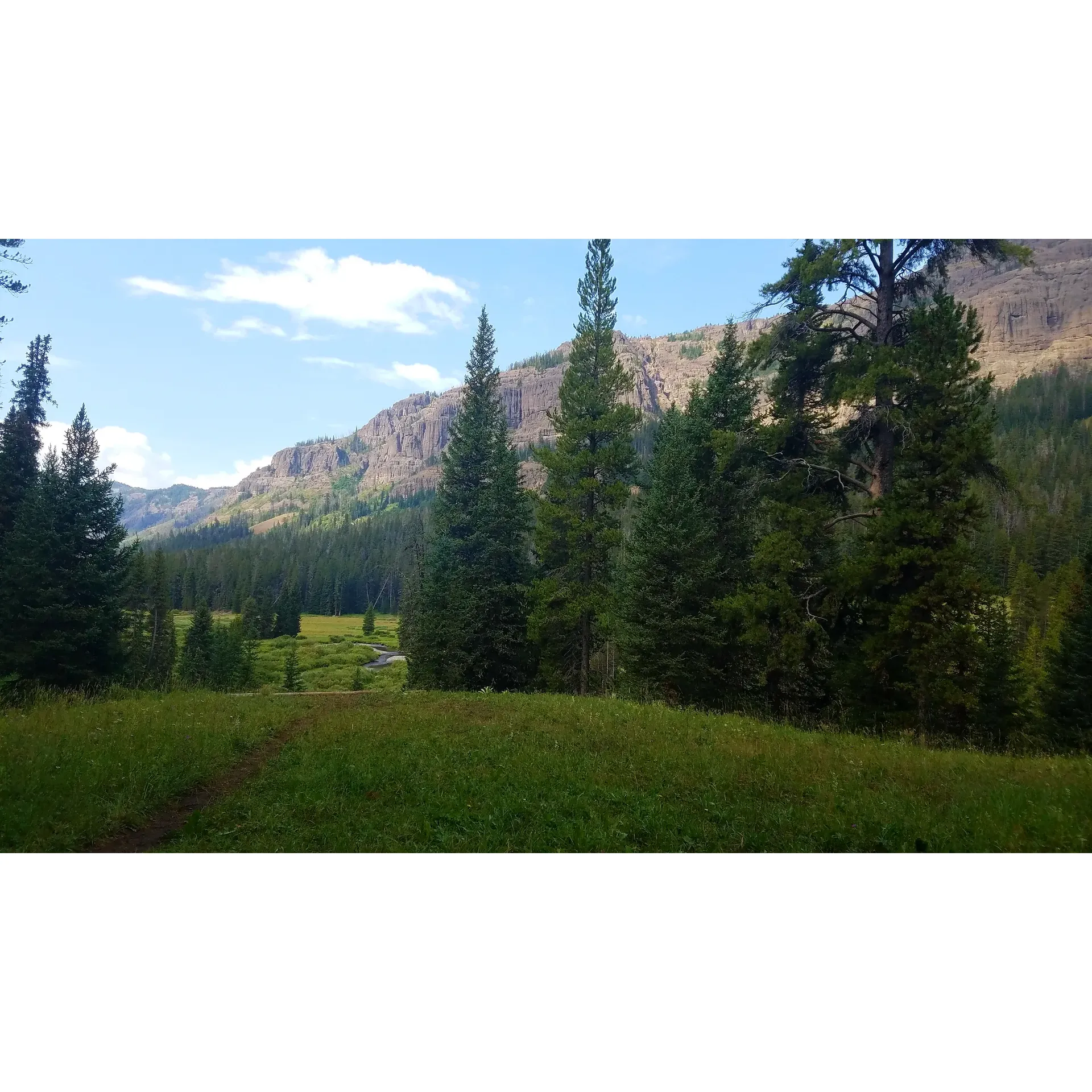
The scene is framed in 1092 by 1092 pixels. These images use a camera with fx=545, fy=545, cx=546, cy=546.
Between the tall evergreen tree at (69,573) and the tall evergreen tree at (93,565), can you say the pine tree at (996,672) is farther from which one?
the tall evergreen tree at (93,565)

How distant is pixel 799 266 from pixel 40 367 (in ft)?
45.7

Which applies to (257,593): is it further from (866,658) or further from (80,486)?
(866,658)

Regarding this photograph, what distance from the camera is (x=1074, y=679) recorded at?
28.3ft

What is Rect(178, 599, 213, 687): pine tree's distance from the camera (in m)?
25.4

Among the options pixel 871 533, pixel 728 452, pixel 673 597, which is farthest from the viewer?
pixel 673 597

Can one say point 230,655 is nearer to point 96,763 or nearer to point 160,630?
point 160,630

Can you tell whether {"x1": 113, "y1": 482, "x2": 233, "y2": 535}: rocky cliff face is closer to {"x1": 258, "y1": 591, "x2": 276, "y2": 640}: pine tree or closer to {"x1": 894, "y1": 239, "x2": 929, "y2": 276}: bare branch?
{"x1": 258, "y1": 591, "x2": 276, "y2": 640}: pine tree

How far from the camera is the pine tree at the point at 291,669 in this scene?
22.8 meters

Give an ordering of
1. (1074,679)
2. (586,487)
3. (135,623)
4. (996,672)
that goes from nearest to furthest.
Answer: (1074,679)
(996,672)
(135,623)
(586,487)

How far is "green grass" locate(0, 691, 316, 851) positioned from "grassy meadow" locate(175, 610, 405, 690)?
1361cm

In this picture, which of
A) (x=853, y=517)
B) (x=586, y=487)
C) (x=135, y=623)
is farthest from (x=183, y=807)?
(x=586, y=487)

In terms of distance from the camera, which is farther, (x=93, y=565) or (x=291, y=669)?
(x=291, y=669)

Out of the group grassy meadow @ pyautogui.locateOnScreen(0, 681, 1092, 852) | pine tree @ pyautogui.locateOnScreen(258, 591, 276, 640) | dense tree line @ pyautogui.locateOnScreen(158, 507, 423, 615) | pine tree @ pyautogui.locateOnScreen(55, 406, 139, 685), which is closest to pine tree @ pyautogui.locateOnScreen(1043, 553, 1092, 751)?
grassy meadow @ pyautogui.locateOnScreen(0, 681, 1092, 852)

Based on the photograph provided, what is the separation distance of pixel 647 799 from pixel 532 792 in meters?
1.31
